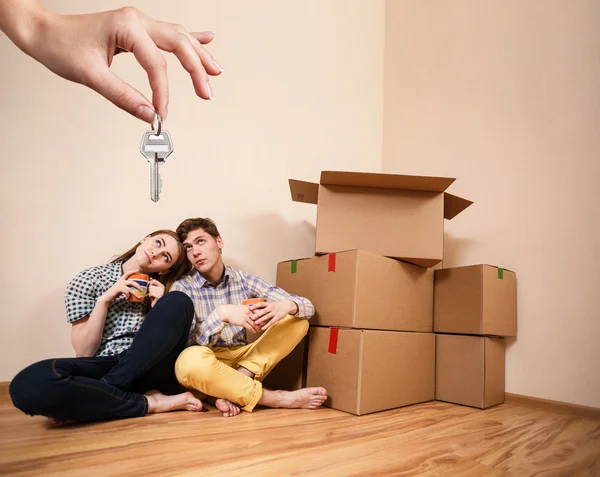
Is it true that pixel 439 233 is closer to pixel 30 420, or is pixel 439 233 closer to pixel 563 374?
pixel 563 374

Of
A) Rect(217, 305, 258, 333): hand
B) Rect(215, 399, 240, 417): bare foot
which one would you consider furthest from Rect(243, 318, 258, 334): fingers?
Rect(215, 399, 240, 417): bare foot

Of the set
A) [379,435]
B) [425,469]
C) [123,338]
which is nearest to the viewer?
[425,469]

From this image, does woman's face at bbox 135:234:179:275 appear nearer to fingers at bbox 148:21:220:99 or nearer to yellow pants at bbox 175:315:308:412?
yellow pants at bbox 175:315:308:412

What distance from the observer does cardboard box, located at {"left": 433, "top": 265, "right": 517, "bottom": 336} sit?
54.7 inches

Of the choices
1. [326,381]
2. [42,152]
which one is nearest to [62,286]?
[42,152]

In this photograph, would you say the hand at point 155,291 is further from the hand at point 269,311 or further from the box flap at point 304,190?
the box flap at point 304,190

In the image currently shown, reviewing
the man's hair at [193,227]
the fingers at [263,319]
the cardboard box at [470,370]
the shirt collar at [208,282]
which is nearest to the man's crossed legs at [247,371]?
the fingers at [263,319]

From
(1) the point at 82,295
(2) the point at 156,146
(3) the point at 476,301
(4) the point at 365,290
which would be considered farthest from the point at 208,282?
(2) the point at 156,146

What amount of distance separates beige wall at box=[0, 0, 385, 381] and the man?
0.77ft

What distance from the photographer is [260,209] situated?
175 centimetres

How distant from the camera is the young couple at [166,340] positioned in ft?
3.19

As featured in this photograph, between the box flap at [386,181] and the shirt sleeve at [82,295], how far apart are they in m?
0.73

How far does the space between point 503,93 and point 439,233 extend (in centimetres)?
69

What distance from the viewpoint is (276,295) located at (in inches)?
55.4
